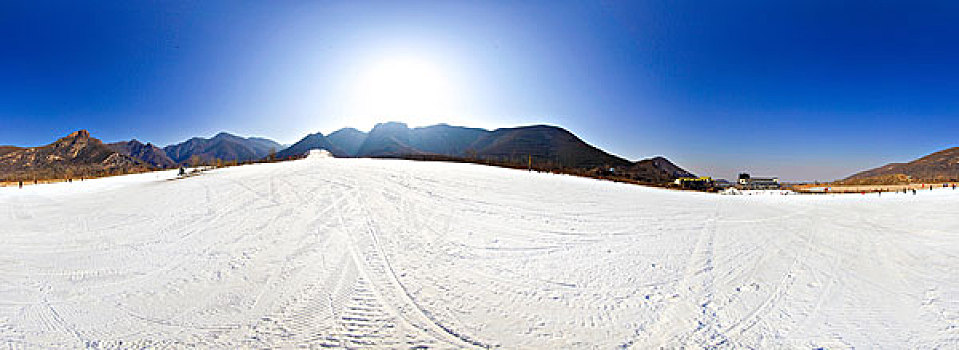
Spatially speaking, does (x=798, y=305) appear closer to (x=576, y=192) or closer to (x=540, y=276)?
(x=540, y=276)

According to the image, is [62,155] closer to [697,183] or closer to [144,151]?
[144,151]

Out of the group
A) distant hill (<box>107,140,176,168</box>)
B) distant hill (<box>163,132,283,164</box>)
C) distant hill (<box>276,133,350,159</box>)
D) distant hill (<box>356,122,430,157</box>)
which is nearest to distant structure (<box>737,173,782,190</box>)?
distant hill (<box>356,122,430,157</box>)

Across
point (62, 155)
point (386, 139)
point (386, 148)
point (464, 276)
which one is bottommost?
point (464, 276)

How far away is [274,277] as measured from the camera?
4211 millimetres

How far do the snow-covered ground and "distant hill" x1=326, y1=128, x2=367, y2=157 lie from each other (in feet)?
364

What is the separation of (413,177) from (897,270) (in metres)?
11.2

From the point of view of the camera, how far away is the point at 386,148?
98.4 meters

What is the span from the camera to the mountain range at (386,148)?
199 ft

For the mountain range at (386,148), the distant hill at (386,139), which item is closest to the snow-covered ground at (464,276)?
the mountain range at (386,148)

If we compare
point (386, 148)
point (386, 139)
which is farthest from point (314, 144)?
point (386, 148)

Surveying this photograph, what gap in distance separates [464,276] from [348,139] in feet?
414

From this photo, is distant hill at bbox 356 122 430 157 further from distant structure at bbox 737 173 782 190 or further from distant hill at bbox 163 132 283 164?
distant structure at bbox 737 173 782 190

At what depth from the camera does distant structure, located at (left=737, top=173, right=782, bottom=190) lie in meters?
20.2

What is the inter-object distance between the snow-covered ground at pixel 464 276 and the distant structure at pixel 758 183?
41.8 feet
